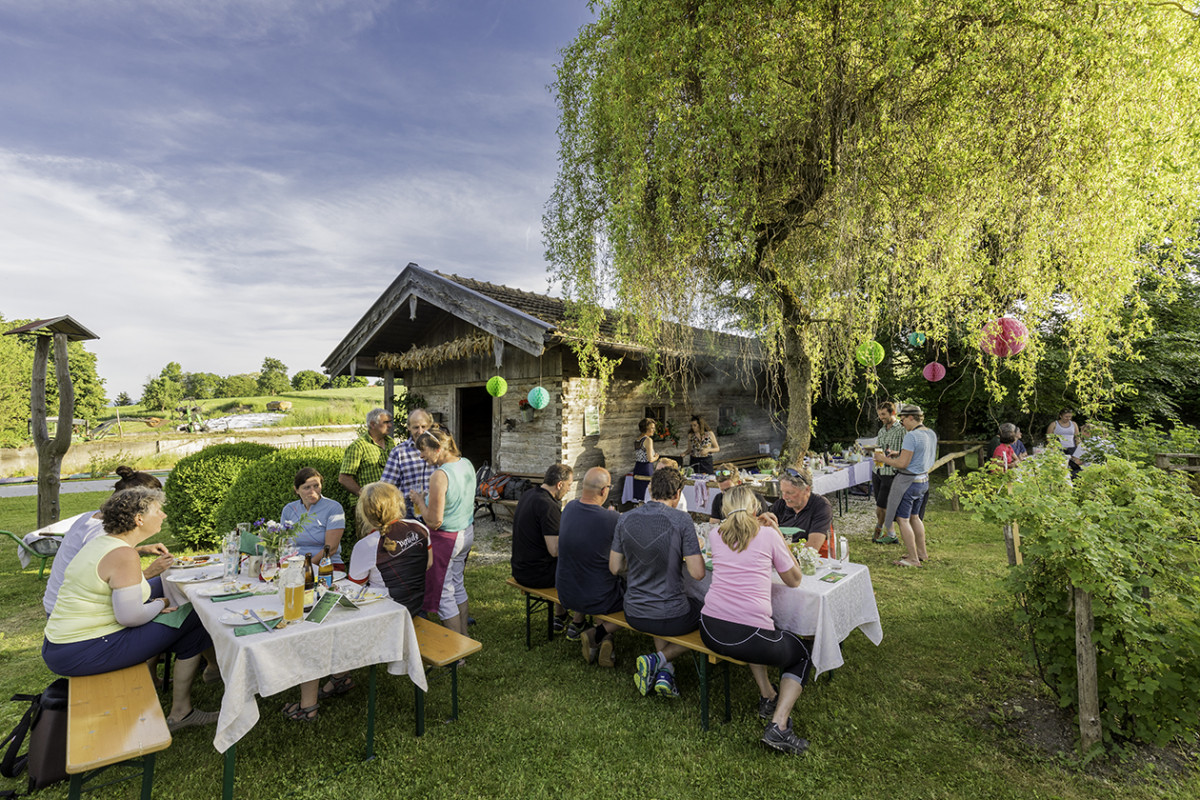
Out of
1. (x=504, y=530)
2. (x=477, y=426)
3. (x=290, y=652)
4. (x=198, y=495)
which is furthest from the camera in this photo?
(x=477, y=426)

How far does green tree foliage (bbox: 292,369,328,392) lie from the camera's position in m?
76.6

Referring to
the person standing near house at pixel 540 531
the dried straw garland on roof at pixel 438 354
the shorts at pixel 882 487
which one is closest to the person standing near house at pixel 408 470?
the person standing near house at pixel 540 531

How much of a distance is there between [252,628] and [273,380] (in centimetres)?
8126

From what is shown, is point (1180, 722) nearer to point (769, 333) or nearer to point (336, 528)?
point (769, 333)

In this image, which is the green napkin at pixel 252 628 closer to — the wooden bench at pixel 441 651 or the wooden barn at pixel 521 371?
the wooden bench at pixel 441 651

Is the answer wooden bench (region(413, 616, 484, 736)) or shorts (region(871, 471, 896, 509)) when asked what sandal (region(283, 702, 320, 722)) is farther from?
shorts (region(871, 471, 896, 509))

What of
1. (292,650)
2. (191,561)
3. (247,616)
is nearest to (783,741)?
(292,650)

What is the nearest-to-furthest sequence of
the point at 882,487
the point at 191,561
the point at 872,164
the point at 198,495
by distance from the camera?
the point at 191,561 → the point at 872,164 → the point at 198,495 → the point at 882,487

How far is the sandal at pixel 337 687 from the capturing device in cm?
374

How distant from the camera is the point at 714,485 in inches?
304

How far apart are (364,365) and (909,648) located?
1059 centimetres

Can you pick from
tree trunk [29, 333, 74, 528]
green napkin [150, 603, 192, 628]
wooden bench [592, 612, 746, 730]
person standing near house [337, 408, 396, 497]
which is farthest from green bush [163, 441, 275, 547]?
wooden bench [592, 612, 746, 730]

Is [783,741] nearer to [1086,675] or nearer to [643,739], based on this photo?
[643,739]

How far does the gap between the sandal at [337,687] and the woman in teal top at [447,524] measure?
28.0 inches
